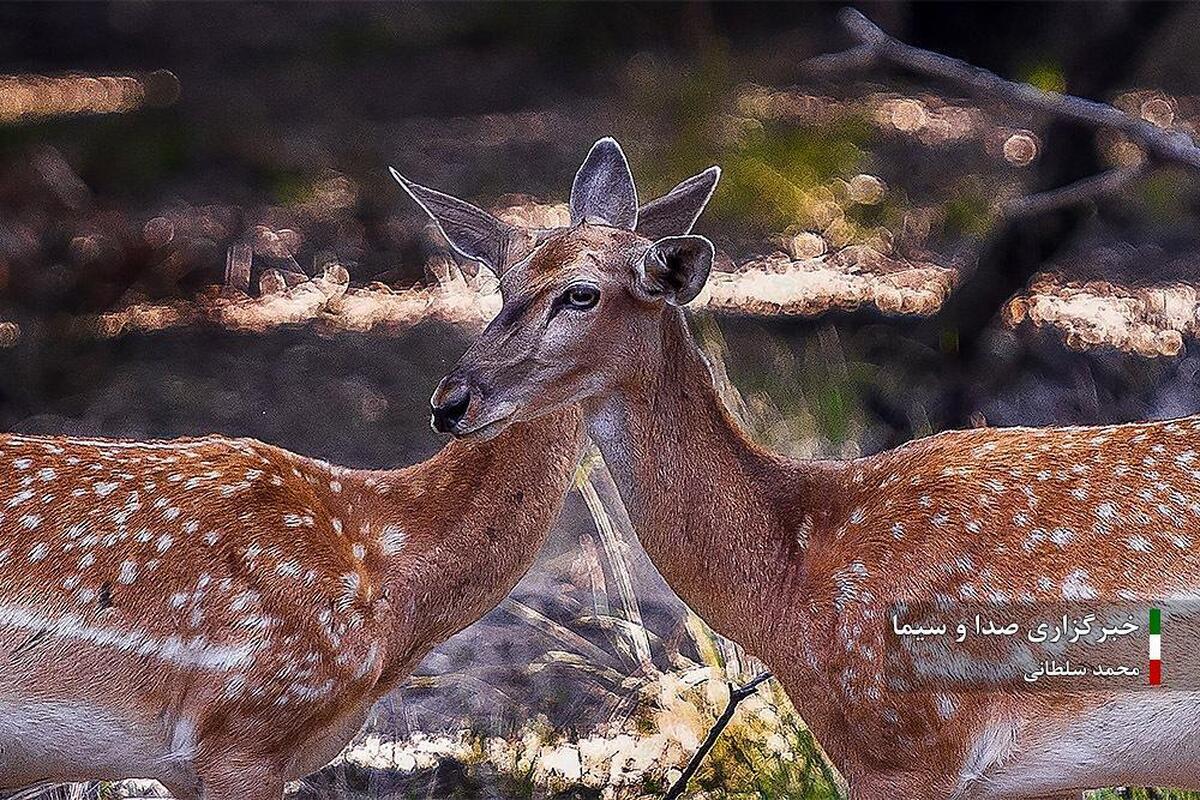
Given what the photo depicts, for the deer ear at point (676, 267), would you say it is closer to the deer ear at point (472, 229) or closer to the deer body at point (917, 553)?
the deer body at point (917, 553)

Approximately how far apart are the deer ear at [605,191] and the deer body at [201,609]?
0.71 metres

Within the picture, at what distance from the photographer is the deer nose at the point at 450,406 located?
11.5 ft

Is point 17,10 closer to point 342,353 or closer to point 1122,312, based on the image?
point 342,353

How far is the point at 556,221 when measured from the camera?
782 centimetres

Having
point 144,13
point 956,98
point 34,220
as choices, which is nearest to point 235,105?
point 144,13

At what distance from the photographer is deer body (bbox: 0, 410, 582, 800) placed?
359 cm

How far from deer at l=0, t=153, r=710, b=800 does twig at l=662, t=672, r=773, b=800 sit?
591 millimetres

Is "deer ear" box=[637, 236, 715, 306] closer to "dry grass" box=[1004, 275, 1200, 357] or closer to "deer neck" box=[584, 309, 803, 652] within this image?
"deer neck" box=[584, 309, 803, 652]

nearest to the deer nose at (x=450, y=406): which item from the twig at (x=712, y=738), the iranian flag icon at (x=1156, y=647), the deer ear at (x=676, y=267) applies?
the deer ear at (x=676, y=267)

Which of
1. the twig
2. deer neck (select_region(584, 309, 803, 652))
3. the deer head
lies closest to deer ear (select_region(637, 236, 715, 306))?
the deer head

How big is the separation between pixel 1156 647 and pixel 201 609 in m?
1.82

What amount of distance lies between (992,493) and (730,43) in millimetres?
6821

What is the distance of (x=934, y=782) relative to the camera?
11.6 feet

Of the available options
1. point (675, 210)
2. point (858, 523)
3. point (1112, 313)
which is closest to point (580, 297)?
point (675, 210)
